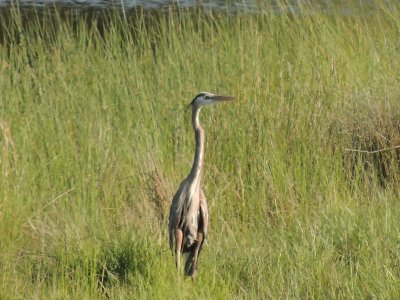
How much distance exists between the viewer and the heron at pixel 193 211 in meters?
4.27

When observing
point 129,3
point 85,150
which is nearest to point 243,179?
point 85,150

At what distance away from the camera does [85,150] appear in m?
5.45

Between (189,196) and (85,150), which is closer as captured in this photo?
(189,196)

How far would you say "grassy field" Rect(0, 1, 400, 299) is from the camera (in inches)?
164

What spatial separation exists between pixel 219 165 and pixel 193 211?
1355 millimetres

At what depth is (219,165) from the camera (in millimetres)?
5703

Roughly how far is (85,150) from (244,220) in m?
1.07

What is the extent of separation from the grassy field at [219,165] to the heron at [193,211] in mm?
90

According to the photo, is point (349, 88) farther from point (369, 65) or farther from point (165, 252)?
point (165, 252)

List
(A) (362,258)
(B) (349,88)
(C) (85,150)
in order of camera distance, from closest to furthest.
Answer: (A) (362,258) < (C) (85,150) < (B) (349,88)

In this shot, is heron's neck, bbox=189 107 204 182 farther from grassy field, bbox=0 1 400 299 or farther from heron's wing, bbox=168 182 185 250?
grassy field, bbox=0 1 400 299

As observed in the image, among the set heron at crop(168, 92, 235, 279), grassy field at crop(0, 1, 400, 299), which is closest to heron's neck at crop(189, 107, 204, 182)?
heron at crop(168, 92, 235, 279)

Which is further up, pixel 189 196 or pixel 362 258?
pixel 189 196

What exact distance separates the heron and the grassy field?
0.30 feet
